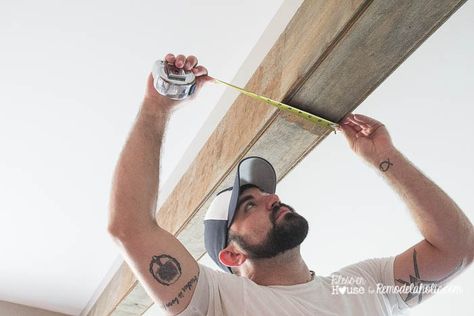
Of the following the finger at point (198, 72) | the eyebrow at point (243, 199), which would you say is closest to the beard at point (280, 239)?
the eyebrow at point (243, 199)

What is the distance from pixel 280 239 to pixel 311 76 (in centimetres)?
40

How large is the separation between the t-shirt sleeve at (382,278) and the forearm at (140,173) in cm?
55

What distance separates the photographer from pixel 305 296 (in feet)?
3.58

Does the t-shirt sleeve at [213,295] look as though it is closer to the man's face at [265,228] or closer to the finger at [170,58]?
the man's face at [265,228]

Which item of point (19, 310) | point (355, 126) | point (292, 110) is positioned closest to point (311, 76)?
point (292, 110)

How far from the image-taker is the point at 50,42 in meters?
1.62

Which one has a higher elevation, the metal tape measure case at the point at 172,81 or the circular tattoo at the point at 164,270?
the metal tape measure case at the point at 172,81

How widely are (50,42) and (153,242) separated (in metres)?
0.97

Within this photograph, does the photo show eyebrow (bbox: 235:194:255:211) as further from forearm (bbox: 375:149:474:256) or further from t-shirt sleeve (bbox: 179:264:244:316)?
forearm (bbox: 375:149:474:256)

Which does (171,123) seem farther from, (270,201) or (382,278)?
(382,278)

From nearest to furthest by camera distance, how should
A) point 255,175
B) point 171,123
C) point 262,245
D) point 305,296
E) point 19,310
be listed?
point 305,296 → point 262,245 → point 255,175 → point 171,123 → point 19,310

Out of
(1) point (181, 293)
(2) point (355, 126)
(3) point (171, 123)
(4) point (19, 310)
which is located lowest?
(4) point (19, 310)

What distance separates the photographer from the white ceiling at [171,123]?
1.54m

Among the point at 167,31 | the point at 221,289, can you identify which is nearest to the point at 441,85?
the point at 167,31
